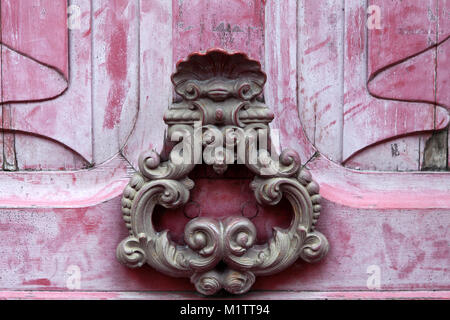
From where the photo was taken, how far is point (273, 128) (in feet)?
3.27

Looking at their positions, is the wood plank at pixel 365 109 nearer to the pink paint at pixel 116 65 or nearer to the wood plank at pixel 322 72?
the wood plank at pixel 322 72

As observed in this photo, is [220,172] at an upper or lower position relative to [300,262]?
upper

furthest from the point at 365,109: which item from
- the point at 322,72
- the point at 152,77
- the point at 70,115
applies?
the point at 70,115

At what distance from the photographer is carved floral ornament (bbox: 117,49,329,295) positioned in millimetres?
923

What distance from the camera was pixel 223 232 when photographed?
0.93 m

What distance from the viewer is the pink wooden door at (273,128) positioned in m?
0.99

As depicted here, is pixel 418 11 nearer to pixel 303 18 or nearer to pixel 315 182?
pixel 303 18

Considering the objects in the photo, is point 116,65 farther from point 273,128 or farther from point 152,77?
point 273,128

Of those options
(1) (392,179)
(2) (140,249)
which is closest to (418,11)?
(1) (392,179)


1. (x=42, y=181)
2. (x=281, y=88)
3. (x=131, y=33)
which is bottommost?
(x=42, y=181)

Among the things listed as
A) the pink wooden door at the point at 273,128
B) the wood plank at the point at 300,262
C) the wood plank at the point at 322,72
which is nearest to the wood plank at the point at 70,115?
the pink wooden door at the point at 273,128

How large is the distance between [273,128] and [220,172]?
15 cm

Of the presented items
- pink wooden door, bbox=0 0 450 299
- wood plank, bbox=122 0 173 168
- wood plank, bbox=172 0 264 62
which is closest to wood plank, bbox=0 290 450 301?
pink wooden door, bbox=0 0 450 299

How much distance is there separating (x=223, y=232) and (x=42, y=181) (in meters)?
0.40
